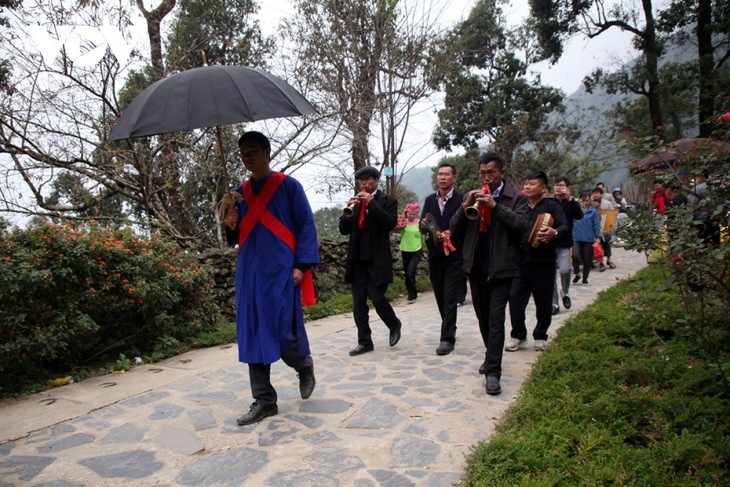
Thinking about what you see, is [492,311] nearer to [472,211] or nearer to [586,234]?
[472,211]

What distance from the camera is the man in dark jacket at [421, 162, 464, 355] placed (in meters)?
5.40

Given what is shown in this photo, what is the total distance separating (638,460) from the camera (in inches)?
107

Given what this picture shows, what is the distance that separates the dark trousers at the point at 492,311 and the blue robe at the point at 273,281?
1528 mm

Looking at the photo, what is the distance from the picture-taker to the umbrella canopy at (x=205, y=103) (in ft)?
10.5

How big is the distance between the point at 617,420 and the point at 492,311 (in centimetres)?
136

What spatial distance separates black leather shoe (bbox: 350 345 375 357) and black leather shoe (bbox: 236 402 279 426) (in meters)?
1.79

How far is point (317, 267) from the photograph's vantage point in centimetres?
1065

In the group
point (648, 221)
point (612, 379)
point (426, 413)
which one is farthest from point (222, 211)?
point (612, 379)

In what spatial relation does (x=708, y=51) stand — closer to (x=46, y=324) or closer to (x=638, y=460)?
(x=638, y=460)

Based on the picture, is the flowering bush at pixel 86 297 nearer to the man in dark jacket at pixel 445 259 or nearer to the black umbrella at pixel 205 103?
the black umbrella at pixel 205 103

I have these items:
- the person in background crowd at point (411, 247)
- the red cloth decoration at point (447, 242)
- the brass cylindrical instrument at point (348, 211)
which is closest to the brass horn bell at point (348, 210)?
the brass cylindrical instrument at point (348, 211)

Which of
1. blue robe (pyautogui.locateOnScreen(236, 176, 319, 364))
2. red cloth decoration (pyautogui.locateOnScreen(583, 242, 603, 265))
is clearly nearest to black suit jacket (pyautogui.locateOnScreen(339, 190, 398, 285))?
blue robe (pyautogui.locateOnScreen(236, 176, 319, 364))

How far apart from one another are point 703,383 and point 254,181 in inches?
136

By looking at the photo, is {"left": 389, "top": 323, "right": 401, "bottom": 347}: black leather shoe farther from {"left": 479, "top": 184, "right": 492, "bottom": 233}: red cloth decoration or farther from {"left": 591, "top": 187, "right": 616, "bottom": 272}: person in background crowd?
{"left": 591, "top": 187, "right": 616, "bottom": 272}: person in background crowd
